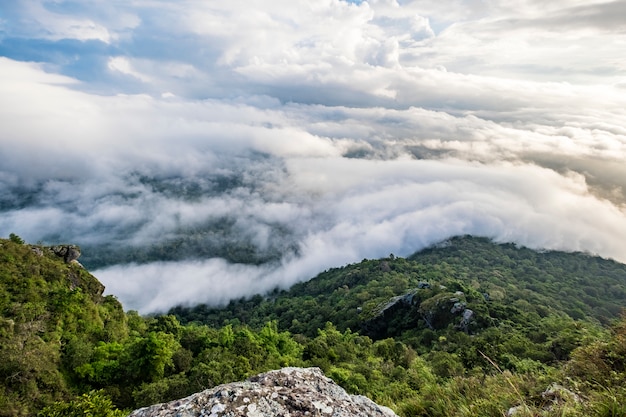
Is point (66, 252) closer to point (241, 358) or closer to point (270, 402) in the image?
point (241, 358)

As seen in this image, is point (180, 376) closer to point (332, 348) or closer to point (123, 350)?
point (123, 350)

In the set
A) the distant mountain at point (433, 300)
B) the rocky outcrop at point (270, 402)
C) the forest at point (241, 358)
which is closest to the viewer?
the rocky outcrop at point (270, 402)

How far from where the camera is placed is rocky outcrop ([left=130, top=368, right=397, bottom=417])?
631 cm

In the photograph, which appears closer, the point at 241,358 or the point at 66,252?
the point at 241,358

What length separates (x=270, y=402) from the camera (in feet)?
21.6

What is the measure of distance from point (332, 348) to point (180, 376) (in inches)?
1160

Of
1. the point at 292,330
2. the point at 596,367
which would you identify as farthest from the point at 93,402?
the point at 292,330

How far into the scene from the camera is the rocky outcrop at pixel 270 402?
A: 6312 mm

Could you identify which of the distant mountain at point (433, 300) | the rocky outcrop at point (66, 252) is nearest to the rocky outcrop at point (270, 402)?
the rocky outcrop at point (66, 252)

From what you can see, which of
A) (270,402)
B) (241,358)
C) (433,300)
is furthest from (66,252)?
(433,300)

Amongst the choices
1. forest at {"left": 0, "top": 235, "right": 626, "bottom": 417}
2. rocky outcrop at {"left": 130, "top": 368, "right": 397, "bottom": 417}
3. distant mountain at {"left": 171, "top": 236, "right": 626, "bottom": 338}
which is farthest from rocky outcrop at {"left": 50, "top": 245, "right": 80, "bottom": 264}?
distant mountain at {"left": 171, "top": 236, "right": 626, "bottom": 338}

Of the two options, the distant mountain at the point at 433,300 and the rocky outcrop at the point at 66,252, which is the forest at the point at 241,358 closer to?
the rocky outcrop at the point at 66,252

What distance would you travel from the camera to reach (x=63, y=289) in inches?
1558

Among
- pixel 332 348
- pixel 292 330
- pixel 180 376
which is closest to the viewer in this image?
pixel 180 376
